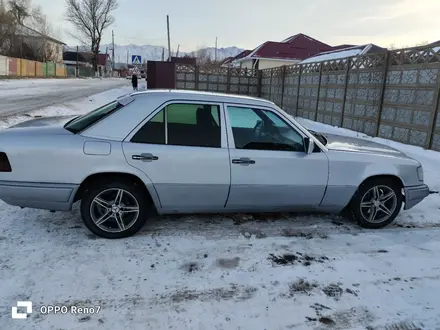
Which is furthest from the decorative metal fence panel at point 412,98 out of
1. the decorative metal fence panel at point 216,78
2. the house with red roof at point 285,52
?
the house with red roof at point 285,52

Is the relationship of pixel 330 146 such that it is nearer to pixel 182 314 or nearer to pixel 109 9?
pixel 182 314

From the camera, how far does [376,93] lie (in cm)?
1066

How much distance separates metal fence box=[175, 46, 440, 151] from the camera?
8.62m

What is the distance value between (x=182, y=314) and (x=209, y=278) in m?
0.54

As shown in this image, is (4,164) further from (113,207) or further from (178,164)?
(178,164)

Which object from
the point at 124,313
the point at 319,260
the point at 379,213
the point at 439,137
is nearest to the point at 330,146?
the point at 379,213

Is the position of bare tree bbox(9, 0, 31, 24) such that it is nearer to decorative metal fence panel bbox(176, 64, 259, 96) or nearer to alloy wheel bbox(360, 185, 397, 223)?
decorative metal fence panel bbox(176, 64, 259, 96)

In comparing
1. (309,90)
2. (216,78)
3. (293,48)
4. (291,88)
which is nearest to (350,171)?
(309,90)

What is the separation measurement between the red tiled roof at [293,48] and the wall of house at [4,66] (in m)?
28.8

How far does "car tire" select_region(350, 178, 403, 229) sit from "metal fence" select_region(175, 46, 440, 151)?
498 cm

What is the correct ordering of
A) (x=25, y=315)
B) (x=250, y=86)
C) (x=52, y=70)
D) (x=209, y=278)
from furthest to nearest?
(x=52, y=70) < (x=250, y=86) < (x=209, y=278) < (x=25, y=315)

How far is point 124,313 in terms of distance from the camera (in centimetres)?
266

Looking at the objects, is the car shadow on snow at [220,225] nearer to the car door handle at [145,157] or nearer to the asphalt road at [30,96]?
the car door handle at [145,157]

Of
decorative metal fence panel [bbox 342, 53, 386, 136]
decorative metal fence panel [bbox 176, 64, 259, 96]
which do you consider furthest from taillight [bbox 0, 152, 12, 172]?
decorative metal fence panel [bbox 176, 64, 259, 96]
